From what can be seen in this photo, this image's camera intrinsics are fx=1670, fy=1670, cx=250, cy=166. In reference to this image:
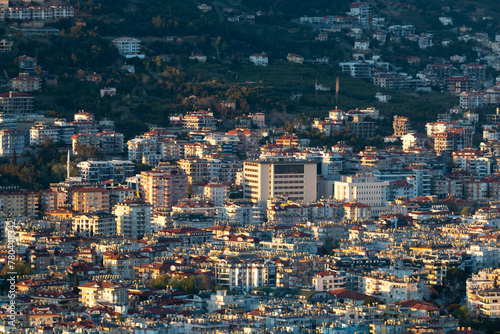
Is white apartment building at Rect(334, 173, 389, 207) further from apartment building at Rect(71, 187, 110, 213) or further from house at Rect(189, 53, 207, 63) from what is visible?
house at Rect(189, 53, 207, 63)

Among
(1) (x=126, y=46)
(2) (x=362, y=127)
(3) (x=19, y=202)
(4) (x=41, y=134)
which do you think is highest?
(1) (x=126, y=46)

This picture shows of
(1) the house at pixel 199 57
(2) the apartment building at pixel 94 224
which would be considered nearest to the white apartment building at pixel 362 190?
(2) the apartment building at pixel 94 224

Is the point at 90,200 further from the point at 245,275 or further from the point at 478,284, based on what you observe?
the point at 478,284

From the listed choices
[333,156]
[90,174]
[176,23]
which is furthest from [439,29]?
[90,174]

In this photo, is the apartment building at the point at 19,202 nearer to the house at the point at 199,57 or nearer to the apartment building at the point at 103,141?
the apartment building at the point at 103,141

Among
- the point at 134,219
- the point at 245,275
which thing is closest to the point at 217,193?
the point at 134,219

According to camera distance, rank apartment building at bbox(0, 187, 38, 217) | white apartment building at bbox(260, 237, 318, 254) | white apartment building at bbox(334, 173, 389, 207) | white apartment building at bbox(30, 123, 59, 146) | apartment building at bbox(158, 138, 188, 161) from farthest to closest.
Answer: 1. apartment building at bbox(158, 138, 188, 161)
2. white apartment building at bbox(30, 123, 59, 146)
3. white apartment building at bbox(334, 173, 389, 207)
4. apartment building at bbox(0, 187, 38, 217)
5. white apartment building at bbox(260, 237, 318, 254)

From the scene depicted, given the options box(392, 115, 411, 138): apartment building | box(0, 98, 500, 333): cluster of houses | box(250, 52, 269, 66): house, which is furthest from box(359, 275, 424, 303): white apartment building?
box(250, 52, 269, 66): house
